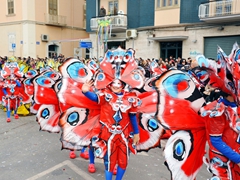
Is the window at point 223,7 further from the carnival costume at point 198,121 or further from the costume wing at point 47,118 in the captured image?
the carnival costume at point 198,121

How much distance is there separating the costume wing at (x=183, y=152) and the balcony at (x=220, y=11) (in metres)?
12.4

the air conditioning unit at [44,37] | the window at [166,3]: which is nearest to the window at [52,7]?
the air conditioning unit at [44,37]

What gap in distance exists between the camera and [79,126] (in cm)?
351

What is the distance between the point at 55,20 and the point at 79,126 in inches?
888

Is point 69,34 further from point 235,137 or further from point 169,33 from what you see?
point 235,137

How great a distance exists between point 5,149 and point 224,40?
12954mm

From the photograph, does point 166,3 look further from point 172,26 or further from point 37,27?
point 37,27

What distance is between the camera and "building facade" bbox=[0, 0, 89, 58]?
876 inches

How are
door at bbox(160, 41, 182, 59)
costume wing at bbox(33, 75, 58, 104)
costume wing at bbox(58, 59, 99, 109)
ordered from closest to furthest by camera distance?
costume wing at bbox(58, 59, 99, 109), costume wing at bbox(33, 75, 58, 104), door at bbox(160, 41, 182, 59)

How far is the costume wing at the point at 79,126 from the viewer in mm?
3482

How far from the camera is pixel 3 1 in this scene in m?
23.5

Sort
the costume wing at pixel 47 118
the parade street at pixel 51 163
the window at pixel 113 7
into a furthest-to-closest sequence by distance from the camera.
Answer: the window at pixel 113 7 → the costume wing at pixel 47 118 → the parade street at pixel 51 163

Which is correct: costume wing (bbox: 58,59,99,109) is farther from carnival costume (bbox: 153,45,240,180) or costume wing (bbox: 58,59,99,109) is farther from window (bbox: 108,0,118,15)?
window (bbox: 108,0,118,15)

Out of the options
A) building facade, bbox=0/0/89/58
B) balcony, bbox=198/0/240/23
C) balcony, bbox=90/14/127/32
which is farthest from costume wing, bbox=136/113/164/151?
building facade, bbox=0/0/89/58
